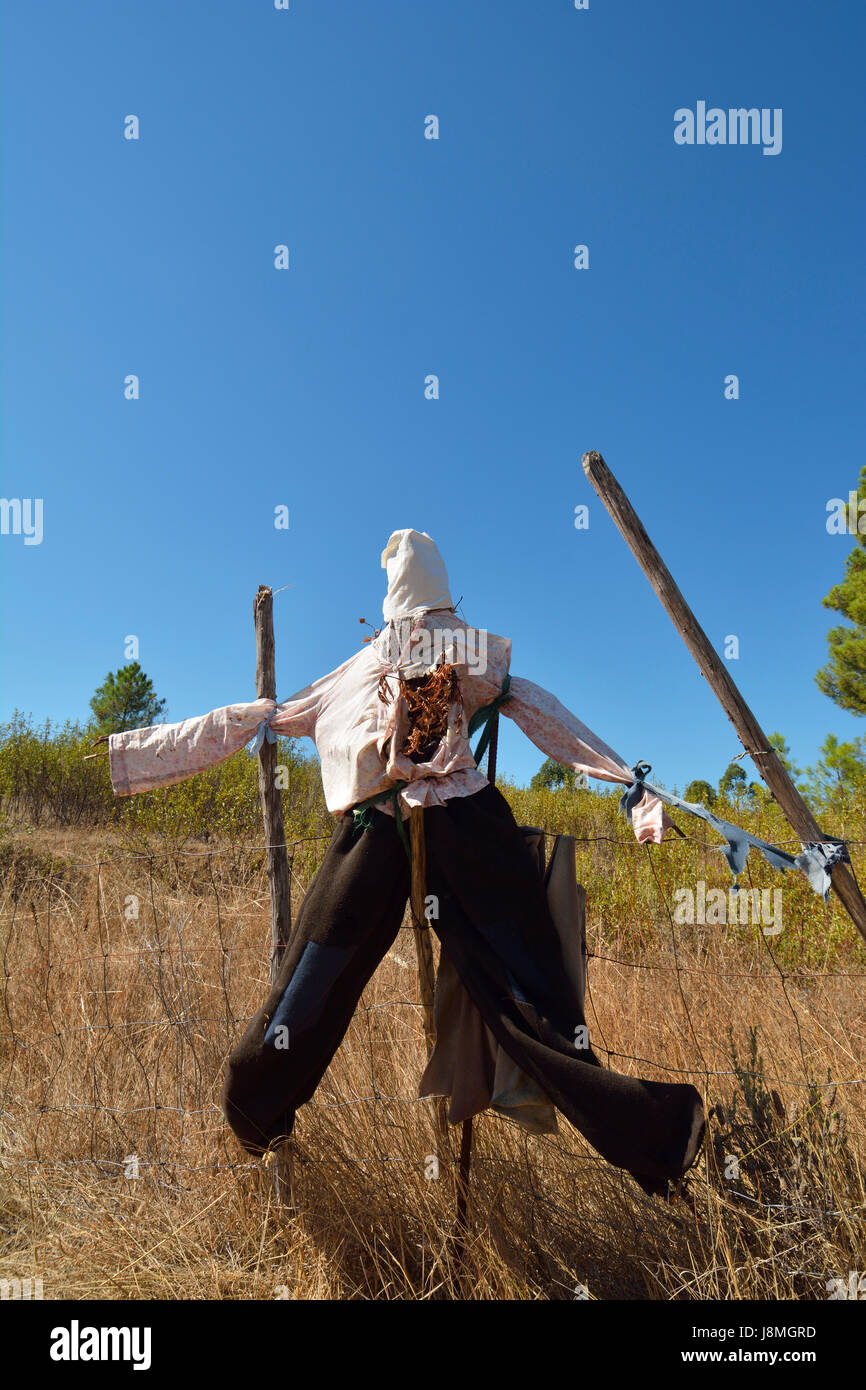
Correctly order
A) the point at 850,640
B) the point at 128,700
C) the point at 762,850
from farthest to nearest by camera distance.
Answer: the point at 128,700, the point at 850,640, the point at 762,850

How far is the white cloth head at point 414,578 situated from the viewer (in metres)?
2.55

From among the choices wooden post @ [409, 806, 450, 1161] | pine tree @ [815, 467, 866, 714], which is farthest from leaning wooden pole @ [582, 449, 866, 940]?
pine tree @ [815, 467, 866, 714]

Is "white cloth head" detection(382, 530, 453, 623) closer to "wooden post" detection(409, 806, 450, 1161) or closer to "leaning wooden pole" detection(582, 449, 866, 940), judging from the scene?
"leaning wooden pole" detection(582, 449, 866, 940)

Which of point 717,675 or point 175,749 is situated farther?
point 175,749

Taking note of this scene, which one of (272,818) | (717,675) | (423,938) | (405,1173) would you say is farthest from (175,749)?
(717,675)

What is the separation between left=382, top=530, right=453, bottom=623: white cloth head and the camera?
8.38 ft

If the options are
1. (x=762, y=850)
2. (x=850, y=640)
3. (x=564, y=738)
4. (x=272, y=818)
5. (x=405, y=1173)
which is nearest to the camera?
(x=762, y=850)

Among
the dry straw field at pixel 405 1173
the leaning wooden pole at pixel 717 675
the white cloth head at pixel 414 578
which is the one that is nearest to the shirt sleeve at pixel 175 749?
the dry straw field at pixel 405 1173

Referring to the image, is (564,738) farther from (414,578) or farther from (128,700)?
(128,700)

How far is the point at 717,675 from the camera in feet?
7.82

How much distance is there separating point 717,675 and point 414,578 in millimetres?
993

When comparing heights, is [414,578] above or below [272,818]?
above

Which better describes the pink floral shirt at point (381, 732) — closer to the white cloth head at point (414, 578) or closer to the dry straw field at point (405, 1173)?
the white cloth head at point (414, 578)
